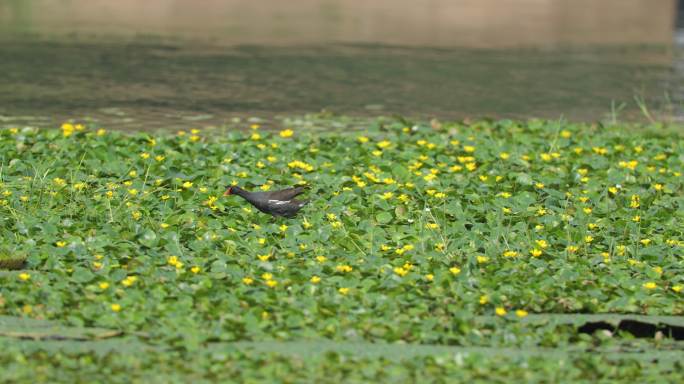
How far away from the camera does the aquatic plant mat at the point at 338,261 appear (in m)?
4.97

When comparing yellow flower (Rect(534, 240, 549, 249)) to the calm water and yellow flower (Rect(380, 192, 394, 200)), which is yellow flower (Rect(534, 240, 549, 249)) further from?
the calm water

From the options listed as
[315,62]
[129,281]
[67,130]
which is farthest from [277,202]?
[315,62]

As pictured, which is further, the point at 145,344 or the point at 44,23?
the point at 44,23

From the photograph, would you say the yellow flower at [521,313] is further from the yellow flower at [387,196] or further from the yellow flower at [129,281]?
the yellow flower at [387,196]

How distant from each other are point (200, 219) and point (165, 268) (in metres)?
0.82

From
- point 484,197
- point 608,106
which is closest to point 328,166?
point 484,197

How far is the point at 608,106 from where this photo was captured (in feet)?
37.8

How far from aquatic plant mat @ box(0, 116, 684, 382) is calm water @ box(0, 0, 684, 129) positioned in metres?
2.02

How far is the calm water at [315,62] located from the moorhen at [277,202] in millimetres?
3043

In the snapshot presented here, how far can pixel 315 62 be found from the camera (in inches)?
529

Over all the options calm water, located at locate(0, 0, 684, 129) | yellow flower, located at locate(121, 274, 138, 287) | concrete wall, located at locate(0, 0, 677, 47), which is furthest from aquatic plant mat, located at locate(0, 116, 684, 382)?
concrete wall, located at locate(0, 0, 677, 47)

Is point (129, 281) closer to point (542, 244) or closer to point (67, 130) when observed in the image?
point (542, 244)

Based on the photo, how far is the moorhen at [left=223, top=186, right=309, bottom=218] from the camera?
676 cm

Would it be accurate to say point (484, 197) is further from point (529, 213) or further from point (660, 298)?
point (660, 298)
